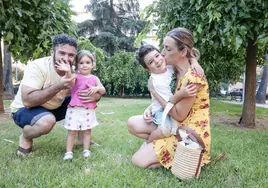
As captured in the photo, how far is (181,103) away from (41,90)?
45.8 inches

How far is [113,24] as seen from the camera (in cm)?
1764

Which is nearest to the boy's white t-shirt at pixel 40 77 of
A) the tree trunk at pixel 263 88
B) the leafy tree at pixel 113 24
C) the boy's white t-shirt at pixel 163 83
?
the boy's white t-shirt at pixel 163 83

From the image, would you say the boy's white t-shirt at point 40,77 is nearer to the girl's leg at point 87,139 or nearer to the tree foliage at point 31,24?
the girl's leg at point 87,139

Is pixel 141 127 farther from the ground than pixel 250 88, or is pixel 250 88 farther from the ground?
pixel 250 88

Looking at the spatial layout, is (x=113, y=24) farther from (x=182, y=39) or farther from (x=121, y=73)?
(x=182, y=39)

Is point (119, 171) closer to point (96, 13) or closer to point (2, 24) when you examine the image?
point (2, 24)

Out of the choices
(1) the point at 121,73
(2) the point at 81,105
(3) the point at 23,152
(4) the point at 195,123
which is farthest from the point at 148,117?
(1) the point at 121,73

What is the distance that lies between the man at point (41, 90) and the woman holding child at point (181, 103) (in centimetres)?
75

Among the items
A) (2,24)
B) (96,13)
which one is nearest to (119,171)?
(2,24)

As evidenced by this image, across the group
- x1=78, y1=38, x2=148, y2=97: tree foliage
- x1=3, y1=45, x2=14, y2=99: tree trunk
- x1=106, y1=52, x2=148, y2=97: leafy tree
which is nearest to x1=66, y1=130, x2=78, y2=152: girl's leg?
x1=3, y1=45, x2=14, y2=99: tree trunk

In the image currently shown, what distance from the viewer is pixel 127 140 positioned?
3105 mm

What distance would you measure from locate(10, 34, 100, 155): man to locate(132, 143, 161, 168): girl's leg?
0.68m

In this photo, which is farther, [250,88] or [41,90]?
[250,88]

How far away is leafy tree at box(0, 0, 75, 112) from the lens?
3686 mm
